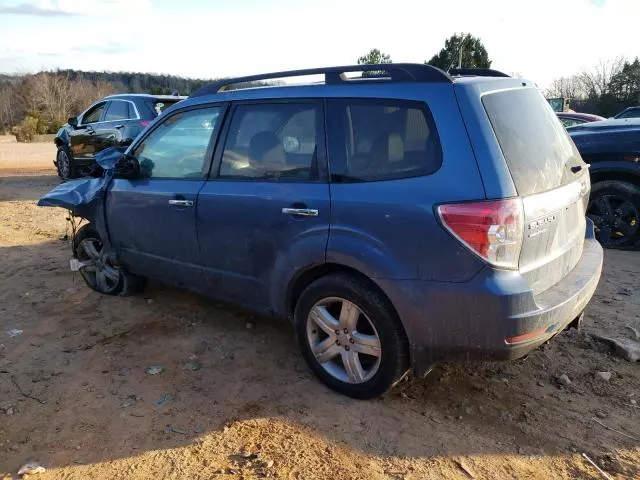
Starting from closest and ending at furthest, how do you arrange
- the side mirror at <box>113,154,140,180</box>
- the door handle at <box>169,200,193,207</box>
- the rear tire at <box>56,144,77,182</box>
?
the door handle at <box>169,200,193,207</box>, the side mirror at <box>113,154,140,180</box>, the rear tire at <box>56,144,77,182</box>

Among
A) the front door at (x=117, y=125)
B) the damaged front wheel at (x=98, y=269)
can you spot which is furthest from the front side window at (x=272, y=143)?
the front door at (x=117, y=125)

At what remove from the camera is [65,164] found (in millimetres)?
12992

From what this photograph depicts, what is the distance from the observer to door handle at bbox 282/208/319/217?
317 cm

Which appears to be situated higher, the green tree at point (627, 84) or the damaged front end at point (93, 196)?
the green tree at point (627, 84)

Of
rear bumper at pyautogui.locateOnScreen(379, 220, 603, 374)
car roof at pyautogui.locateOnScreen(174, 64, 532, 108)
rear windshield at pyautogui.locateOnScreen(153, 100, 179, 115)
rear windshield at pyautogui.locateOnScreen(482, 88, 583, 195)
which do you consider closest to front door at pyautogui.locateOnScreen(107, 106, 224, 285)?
car roof at pyautogui.locateOnScreen(174, 64, 532, 108)

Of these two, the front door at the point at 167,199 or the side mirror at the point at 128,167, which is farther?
the side mirror at the point at 128,167

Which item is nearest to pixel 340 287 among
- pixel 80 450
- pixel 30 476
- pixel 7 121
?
pixel 80 450

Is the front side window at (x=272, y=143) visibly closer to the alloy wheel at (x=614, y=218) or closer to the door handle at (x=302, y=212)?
the door handle at (x=302, y=212)

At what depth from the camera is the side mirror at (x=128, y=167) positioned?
4.39 metres

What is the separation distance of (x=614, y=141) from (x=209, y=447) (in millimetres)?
5728

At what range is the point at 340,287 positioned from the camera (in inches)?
122

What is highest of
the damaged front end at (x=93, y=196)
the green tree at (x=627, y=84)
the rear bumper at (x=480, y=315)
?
the green tree at (x=627, y=84)

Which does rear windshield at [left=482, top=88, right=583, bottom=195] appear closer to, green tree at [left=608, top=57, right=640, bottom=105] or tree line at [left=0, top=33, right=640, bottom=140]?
tree line at [left=0, top=33, right=640, bottom=140]

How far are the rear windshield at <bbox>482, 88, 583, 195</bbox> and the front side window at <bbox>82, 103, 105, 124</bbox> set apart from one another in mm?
10426
